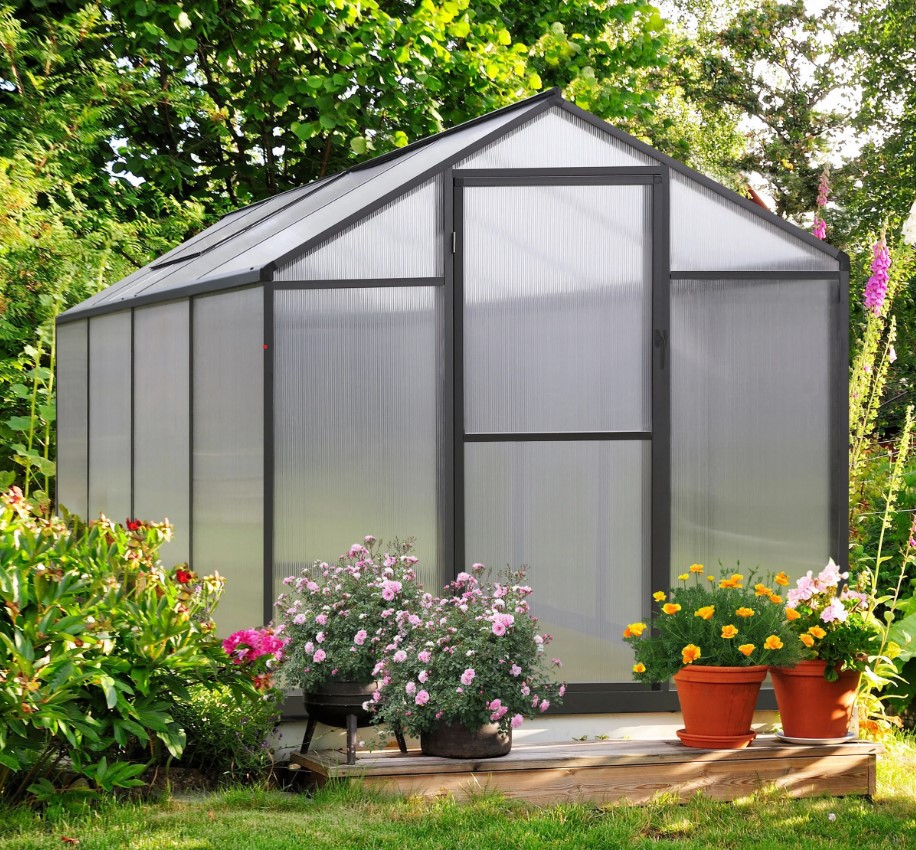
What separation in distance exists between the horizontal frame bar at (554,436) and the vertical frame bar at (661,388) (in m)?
0.10

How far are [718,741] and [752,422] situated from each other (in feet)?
5.36

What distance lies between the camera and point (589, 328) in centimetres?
580

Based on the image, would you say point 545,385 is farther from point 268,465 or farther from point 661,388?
point 268,465

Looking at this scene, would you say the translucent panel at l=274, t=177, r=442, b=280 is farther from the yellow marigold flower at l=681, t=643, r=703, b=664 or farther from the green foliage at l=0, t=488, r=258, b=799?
the yellow marigold flower at l=681, t=643, r=703, b=664

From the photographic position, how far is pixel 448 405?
5.68 metres

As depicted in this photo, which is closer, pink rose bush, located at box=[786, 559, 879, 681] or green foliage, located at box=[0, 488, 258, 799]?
green foliage, located at box=[0, 488, 258, 799]

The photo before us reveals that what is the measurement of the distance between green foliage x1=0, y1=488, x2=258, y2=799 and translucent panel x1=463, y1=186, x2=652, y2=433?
5.55 feet

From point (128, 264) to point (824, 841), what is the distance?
851 centimetres

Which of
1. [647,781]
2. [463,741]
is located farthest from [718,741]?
[463,741]

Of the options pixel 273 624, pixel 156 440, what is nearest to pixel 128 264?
pixel 156 440

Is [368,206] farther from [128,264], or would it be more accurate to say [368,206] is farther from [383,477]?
[128,264]

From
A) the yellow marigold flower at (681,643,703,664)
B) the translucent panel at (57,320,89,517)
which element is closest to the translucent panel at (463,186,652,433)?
the yellow marigold flower at (681,643,703,664)

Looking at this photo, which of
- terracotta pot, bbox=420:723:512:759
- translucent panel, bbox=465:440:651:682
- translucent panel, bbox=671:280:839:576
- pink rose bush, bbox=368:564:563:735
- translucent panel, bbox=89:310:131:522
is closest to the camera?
pink rose bush, bbox=368:564:563:735

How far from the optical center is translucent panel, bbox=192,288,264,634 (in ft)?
18.2
